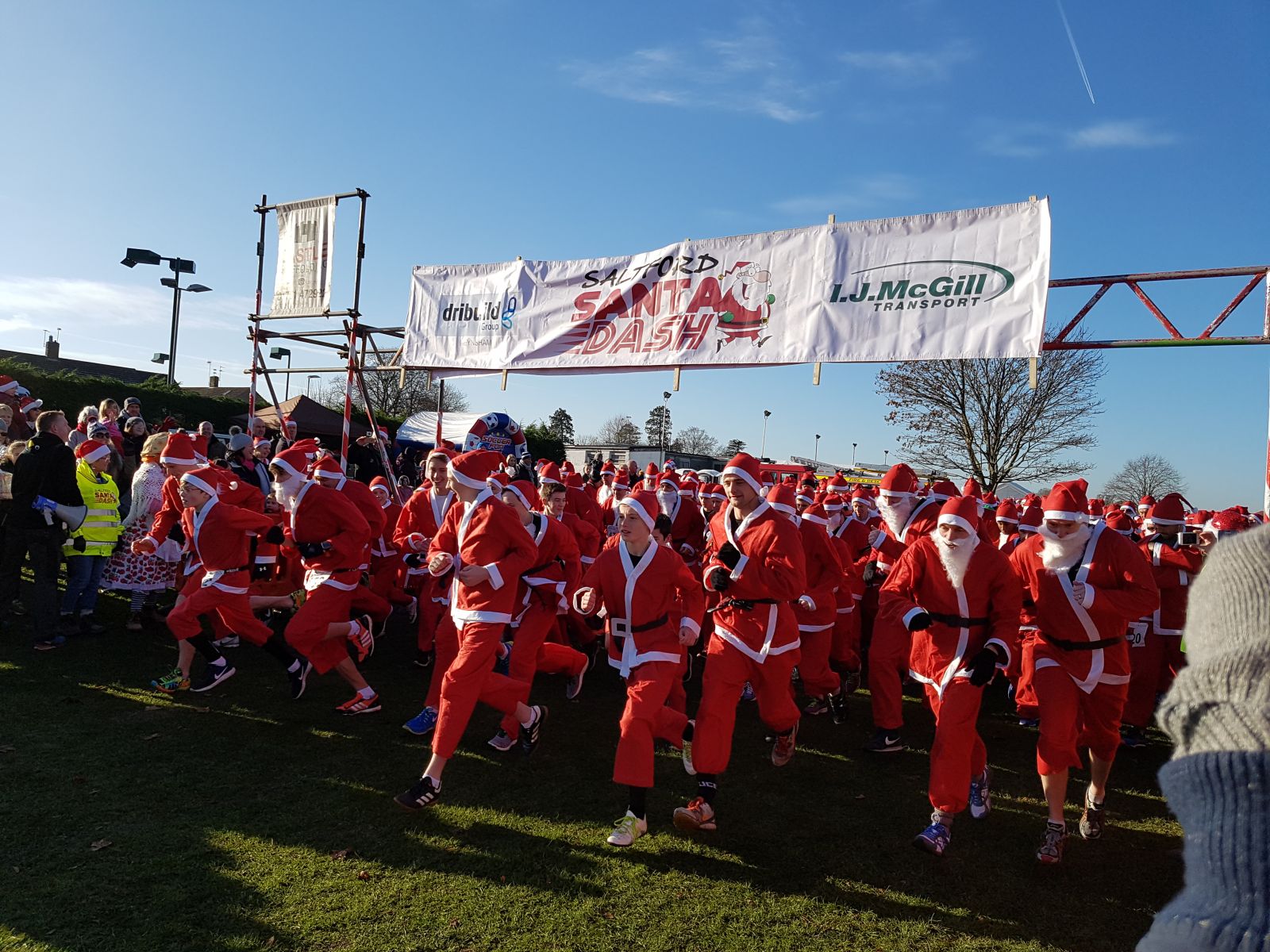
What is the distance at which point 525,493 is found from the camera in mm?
6547

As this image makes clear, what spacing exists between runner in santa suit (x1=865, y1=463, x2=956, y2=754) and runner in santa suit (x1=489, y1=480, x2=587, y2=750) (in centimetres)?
247

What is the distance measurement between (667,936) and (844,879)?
1153 mm

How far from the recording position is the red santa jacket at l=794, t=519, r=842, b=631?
22.9 ft

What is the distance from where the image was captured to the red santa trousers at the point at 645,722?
15.1 ft

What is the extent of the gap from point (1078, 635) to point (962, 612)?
64cm

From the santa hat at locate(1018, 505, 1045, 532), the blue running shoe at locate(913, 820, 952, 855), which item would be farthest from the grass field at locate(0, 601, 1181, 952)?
the santa hat at locate(1018, 505, 1045, 532)

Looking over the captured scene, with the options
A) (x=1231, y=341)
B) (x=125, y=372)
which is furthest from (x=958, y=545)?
(x=125, y=372)

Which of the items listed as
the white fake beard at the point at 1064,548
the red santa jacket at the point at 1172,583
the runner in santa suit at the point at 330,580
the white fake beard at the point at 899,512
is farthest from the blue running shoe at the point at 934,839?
the runner in santa suit at the point at 330,580

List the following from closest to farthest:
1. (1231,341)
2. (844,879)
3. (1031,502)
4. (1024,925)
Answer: (1024,925), (844,879), (1231,341), (1031,502)

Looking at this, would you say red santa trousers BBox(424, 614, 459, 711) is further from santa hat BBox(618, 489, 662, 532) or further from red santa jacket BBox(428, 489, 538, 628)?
santa hat BBox(618, 489, 662, 532)

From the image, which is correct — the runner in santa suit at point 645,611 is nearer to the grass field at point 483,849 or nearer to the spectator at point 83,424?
the grass field at point 483,849

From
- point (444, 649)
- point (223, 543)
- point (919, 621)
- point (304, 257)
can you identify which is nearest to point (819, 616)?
point (919, 621)

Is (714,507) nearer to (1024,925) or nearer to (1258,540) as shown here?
(1024,925)

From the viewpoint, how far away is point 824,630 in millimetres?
7188
